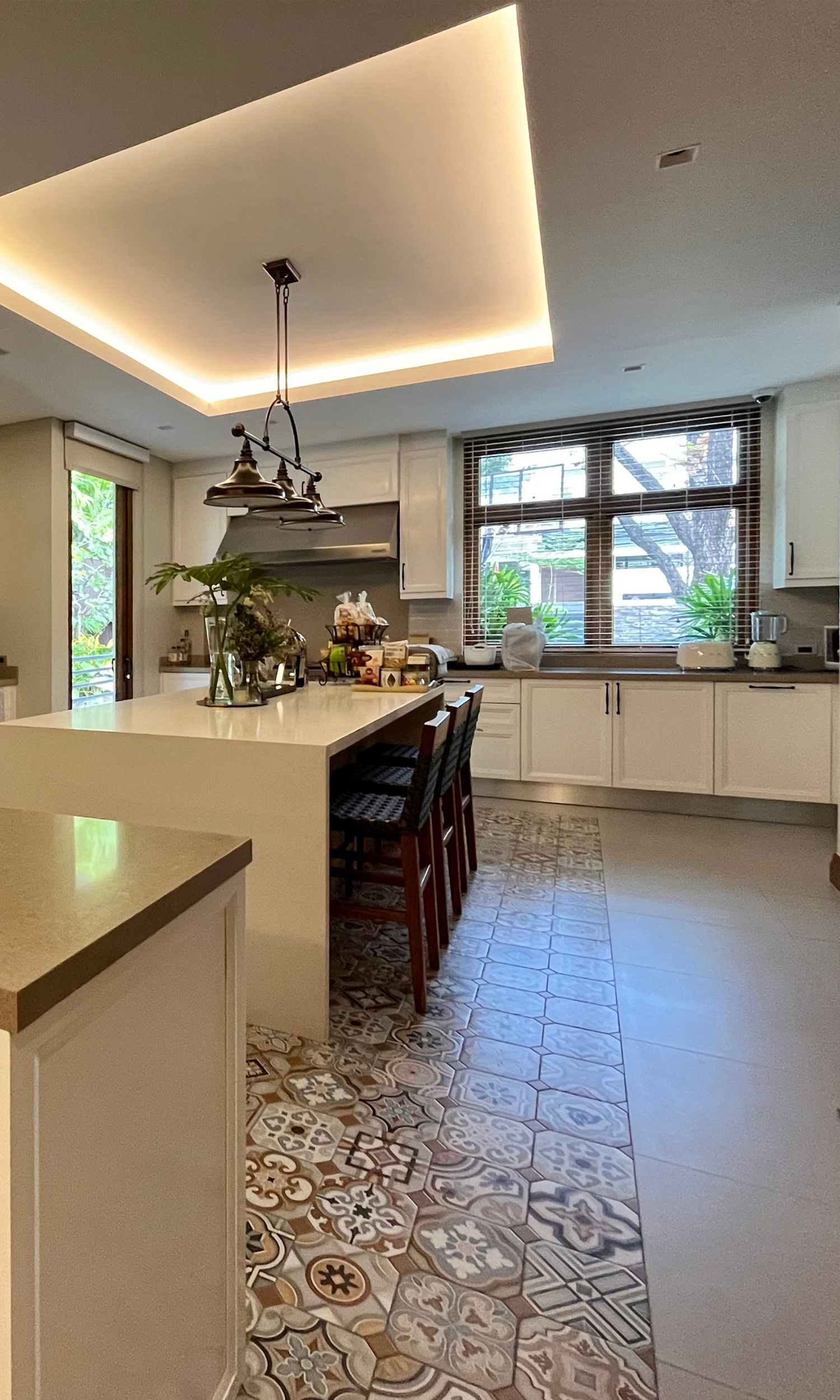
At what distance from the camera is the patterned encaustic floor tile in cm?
98

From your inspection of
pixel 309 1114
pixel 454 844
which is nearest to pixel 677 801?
Answer: pixel 454 844

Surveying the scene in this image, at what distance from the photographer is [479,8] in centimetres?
149

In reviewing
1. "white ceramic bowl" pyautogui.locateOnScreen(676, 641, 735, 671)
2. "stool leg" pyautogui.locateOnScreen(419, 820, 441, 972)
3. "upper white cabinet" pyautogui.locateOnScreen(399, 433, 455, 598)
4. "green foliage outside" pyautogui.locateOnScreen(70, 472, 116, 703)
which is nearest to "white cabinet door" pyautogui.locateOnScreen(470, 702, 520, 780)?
"upper white cabinet" pyautogui.locateOnScreen(399, 433, 455, 598)

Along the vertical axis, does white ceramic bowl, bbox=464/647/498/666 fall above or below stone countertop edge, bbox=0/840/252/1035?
above

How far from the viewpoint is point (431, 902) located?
2152 millimetres

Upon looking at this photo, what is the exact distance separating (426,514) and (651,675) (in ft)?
6.26

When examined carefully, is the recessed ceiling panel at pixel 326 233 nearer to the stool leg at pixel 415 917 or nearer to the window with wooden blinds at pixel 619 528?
the window with wooden blinds at pixel 619 528

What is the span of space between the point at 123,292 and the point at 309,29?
194cm

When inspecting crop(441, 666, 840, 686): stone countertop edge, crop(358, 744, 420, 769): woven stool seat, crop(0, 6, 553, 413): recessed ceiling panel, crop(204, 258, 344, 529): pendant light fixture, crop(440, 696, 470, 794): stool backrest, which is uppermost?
crop(0, 6, 553, 413): recessed ceiling panel

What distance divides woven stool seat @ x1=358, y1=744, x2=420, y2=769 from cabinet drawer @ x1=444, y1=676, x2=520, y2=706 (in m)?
1.25

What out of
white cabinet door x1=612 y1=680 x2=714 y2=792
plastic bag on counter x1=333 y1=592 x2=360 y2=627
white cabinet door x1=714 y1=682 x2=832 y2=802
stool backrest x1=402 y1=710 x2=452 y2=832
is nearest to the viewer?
stool backrest x1=402 y1=710 x2=452 y2=832

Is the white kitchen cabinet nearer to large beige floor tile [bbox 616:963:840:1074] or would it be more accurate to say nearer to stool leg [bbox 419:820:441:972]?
stool leg [bbox 419:820:441:972]

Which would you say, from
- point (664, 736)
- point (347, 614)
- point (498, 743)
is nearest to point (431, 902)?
point (347, 614)

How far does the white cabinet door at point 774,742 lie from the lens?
12.1 feet
